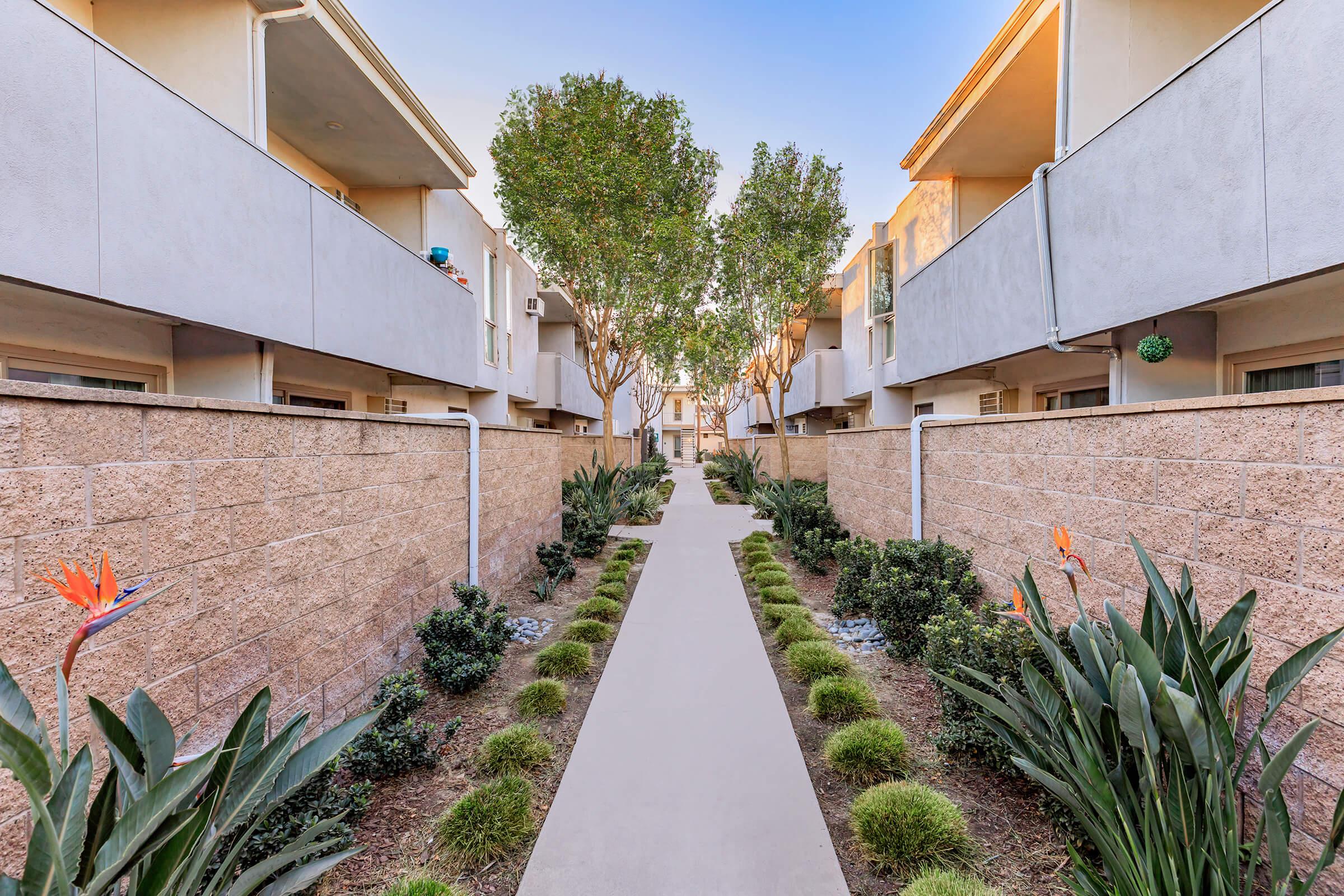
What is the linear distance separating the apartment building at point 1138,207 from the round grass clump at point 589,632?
5120mm

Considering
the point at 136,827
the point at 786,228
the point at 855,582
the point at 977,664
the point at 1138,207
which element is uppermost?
the point at 786,228

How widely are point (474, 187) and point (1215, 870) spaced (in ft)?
43.1

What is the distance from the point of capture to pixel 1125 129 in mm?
4523

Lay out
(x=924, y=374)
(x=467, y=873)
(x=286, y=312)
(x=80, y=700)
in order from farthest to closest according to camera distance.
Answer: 1. (x=924, y=374)
2. (x=286, y=312)
3. (x=467, y=873)
4. (x=80, y=700)

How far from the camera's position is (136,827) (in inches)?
44.4

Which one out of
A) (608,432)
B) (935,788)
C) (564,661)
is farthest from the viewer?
(608,432)

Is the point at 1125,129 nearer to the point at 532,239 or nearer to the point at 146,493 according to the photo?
the point at 146,493

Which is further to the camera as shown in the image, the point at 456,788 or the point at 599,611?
the point at 599,611

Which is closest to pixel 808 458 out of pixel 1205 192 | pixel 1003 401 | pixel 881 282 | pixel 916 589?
pixel 881 282

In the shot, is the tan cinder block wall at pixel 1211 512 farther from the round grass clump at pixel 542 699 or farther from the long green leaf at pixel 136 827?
the long green leaf at pixel 136 827

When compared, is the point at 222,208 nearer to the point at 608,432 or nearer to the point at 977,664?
the point at 977,664

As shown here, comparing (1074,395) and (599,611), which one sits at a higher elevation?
(1074,395)

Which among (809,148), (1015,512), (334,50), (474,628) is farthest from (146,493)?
(809,148)

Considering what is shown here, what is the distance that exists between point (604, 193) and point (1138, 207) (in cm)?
822
